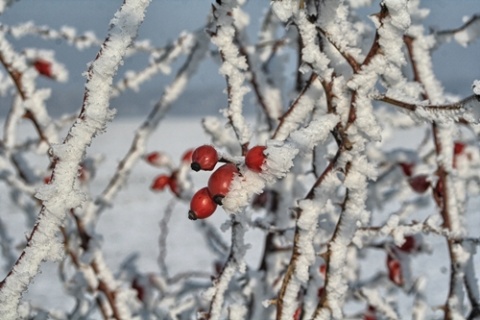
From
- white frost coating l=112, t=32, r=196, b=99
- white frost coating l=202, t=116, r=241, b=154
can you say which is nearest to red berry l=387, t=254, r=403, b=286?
white frost coating l=202, t=116, r=241, b=154

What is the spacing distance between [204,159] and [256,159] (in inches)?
2.2

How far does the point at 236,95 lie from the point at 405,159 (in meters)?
0.91

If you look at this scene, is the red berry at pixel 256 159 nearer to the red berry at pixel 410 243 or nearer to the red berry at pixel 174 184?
the red berry at pixel 174 184

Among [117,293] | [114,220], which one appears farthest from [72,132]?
[114,220]

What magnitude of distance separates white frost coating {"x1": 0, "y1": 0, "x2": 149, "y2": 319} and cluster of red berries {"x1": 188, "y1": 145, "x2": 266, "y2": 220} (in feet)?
0.32

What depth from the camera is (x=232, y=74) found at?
0.84 meters

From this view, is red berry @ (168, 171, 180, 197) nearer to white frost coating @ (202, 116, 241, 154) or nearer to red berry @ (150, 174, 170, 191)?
red berry @ (150, 174, 170, 191)

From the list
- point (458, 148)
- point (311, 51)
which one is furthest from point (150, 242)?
point (311, 51)

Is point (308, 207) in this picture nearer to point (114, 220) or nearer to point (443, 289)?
point (443, 289)

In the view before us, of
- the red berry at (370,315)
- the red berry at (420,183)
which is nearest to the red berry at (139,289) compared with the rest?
the red berry at (370,315)

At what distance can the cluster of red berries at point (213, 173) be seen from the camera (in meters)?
0.58

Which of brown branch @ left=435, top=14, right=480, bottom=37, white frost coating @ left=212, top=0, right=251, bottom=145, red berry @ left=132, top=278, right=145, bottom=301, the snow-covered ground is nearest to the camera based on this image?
white frost coating @ left=212, top=0, right=251, bottom=145

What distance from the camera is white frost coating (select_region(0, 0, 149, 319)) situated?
22.5 inches

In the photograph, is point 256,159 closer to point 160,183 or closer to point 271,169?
point 271,169
